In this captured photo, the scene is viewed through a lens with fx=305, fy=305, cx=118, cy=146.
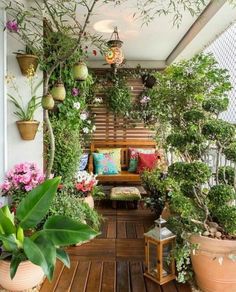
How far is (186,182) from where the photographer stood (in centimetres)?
244

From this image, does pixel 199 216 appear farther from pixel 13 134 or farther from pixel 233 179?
pixel 13 134

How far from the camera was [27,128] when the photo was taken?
306 cm

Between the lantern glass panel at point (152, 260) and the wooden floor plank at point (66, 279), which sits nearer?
the wooden floor plank at point (66, 279)

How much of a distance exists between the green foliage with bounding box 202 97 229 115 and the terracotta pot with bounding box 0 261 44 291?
1828mm

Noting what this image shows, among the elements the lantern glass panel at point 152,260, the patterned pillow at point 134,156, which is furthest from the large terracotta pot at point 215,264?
the patterned pillow at point 134,156

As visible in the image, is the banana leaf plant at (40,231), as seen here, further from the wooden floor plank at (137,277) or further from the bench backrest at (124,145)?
the bench backrest at (124,145)

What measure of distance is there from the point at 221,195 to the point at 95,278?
123cm

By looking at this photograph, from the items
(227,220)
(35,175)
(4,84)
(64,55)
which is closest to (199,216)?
(227,220)

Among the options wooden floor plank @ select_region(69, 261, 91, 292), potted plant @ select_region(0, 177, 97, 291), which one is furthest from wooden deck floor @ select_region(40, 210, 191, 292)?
potted plant @ select_region(0, 177, 97, 291)

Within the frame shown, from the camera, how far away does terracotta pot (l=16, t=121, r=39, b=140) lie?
3.05 meters

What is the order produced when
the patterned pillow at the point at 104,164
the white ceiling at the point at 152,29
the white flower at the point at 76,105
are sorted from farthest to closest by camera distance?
the patterned pillow at the point at 104,164, the white flower at the point at 76,105, the white ceiling at the point at 152,29

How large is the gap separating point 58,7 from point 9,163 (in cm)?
166

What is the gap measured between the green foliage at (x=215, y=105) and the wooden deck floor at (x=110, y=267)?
145 centimetres

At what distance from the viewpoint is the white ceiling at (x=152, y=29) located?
3322 mm
